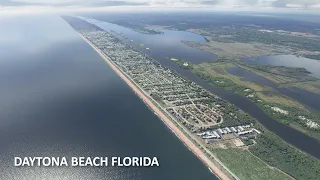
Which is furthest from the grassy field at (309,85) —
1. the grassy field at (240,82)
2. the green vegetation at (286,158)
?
the green vegetation at (286,158)

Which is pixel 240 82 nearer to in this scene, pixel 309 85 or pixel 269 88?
pixel 269 88

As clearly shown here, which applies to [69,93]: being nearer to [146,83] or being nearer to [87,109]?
[87,109]

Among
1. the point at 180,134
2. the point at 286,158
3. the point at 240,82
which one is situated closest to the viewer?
the point at 286,158

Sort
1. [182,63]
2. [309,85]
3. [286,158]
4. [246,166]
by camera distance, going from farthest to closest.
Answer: [182,63]
[309,85]
[286,158]
[246,166]

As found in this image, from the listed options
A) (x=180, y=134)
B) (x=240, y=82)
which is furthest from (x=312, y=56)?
(x=180, y=134)

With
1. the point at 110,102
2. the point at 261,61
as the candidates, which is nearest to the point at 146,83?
the point at 110,102

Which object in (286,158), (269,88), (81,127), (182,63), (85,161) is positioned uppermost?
(182,63)

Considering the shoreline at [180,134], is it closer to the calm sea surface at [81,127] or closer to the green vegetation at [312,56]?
the calm sea surface at [81,127]
